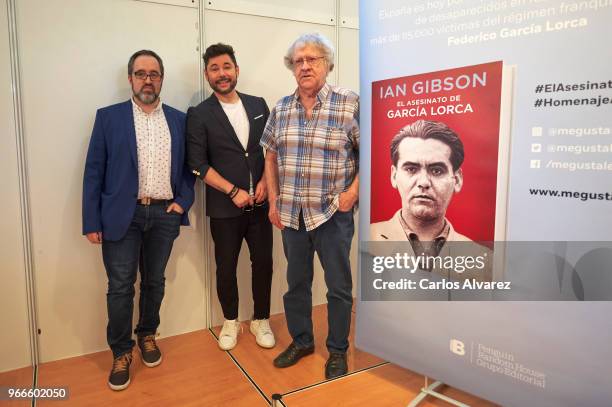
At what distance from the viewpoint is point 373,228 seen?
72.9 inches

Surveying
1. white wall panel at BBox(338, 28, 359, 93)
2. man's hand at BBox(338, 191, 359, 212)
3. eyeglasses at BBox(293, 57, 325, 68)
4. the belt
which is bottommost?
the belt

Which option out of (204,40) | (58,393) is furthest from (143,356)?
(204,40)

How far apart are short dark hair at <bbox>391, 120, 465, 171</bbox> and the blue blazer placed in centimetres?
137

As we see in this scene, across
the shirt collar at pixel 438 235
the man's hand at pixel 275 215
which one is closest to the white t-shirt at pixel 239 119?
the man's hand at pixel 275 215

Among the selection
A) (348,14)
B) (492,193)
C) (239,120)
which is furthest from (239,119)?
(492,193)

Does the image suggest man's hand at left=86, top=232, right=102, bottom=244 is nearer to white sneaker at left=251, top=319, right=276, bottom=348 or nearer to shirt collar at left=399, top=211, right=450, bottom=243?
white sneaker at left=251, top=319, right=276, bottom=348

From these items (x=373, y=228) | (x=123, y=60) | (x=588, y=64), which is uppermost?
(x=123, y=60)

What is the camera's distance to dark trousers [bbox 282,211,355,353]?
2262mm

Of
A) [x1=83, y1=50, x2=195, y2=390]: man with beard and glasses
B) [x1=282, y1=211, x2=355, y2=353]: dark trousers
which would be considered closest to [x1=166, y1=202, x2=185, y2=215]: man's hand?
[x1=83, y1=50, x2=195, y2=390]: man with beard and glasses

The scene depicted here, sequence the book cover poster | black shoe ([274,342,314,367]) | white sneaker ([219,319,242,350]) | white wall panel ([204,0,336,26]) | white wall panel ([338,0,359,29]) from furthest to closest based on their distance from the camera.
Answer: white wall panel ([338,0,359,29]), white wall panel ([204,0,336,26]), white sneaker ([219,319,242,350]), black shoe ([274,342,314,367]), the book cover poster

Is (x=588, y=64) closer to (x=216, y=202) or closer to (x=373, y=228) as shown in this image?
(x=373, y=228)

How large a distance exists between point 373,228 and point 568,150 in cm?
76

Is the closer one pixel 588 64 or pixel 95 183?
pixel 588 64

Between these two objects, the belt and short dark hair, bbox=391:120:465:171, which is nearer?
short dark hair, bbox=391:120:465:171
